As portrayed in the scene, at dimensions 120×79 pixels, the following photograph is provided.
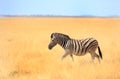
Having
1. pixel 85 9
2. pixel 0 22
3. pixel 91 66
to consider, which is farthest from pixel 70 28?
pixel 0 22

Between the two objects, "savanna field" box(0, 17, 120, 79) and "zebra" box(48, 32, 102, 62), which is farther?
"zebra" box(48, 32, 102, 62)

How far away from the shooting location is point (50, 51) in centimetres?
167

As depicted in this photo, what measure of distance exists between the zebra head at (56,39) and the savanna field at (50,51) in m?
0.03

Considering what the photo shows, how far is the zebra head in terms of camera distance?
1.67 meters

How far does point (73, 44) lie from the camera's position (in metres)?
1.70

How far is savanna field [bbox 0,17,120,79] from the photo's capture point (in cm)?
156

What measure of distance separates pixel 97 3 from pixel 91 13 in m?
0.08

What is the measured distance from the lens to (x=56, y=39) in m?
1.69

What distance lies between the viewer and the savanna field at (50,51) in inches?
61.4

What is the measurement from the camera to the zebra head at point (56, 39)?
5.49 feet

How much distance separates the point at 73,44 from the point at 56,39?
12 centimetres

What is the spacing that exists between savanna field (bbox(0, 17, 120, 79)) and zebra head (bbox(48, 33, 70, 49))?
0.03 m

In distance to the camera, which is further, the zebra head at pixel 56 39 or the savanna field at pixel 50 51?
the zebra head at pixel 56 39

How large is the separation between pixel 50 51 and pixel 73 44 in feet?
0.52
